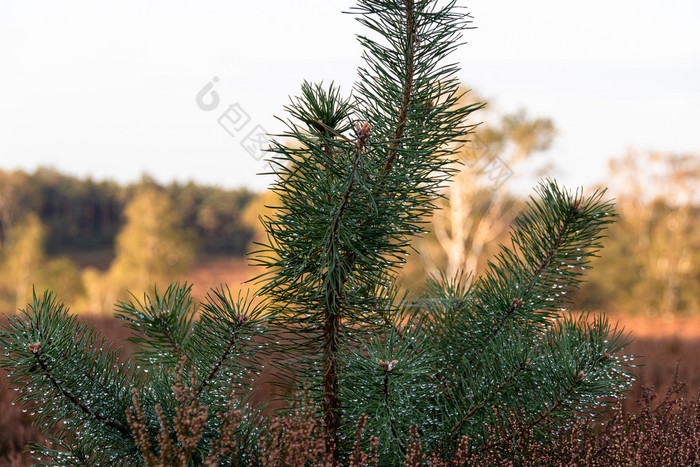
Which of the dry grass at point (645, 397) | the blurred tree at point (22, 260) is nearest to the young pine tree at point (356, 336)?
the dry grass at point (645, 397)

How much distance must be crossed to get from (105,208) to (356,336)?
68.4m

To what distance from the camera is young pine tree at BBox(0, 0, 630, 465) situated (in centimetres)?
156

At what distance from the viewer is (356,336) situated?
5.65ft

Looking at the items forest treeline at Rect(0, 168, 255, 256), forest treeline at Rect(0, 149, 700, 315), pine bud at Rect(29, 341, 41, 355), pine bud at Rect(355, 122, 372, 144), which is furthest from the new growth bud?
forest treeline at Rect(0, 168, 255, 256)

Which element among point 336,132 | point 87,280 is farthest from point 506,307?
point 87,280

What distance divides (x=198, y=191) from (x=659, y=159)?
46.6 meters

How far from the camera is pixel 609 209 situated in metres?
1.88

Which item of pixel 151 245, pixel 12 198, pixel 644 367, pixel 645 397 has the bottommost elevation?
pixel 645 397

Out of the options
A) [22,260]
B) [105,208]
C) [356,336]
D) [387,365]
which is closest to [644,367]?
[356,336]

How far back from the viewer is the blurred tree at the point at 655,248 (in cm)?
3609

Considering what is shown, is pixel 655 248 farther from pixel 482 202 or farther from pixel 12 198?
pixel 12 198

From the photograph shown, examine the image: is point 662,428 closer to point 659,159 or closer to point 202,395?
point 202,395

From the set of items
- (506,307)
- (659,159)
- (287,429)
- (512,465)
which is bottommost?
(287,429)

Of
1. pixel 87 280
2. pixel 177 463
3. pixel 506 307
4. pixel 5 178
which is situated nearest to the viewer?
pixel 177 463
